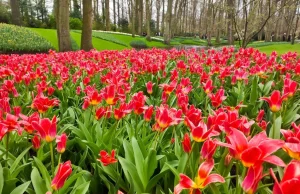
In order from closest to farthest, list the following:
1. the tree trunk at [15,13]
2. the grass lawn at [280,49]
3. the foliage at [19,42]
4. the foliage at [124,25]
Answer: the foliage at [19,42], the grass lawn at [280,49], the tree trunk at [15,13], the foliage at [124,25]

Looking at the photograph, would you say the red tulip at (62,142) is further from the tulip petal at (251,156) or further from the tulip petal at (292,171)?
the tulip petal at (292,171)

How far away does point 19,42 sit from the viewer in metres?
14.2

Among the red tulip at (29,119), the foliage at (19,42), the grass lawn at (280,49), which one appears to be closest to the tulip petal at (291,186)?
the red tulip at (29,119)

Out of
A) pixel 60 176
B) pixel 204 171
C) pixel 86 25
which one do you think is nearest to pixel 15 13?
pixel 86 25

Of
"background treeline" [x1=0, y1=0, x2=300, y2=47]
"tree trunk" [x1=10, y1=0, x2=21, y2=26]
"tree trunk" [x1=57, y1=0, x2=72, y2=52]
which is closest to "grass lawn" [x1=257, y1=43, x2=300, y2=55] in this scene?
"background treeline" [x1=0, y1=0, x2=300, y2=47]

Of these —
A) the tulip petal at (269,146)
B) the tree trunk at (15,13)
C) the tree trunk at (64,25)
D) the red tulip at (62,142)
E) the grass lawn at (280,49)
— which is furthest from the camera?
the tree trunk at (15,13)

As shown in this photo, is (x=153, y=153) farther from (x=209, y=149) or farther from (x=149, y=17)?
(x=149, y=17)

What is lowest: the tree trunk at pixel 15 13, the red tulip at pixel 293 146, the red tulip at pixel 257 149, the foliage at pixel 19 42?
the red tulip at pixel 293 146

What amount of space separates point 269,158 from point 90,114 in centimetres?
159

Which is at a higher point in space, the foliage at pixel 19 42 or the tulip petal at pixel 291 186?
the foliage at pixel 19 42

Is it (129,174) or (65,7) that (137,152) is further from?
(65,7)

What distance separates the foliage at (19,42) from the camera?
1355 centimetres

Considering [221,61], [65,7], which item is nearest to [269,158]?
[221,61]

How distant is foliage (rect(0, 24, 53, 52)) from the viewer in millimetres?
13555
